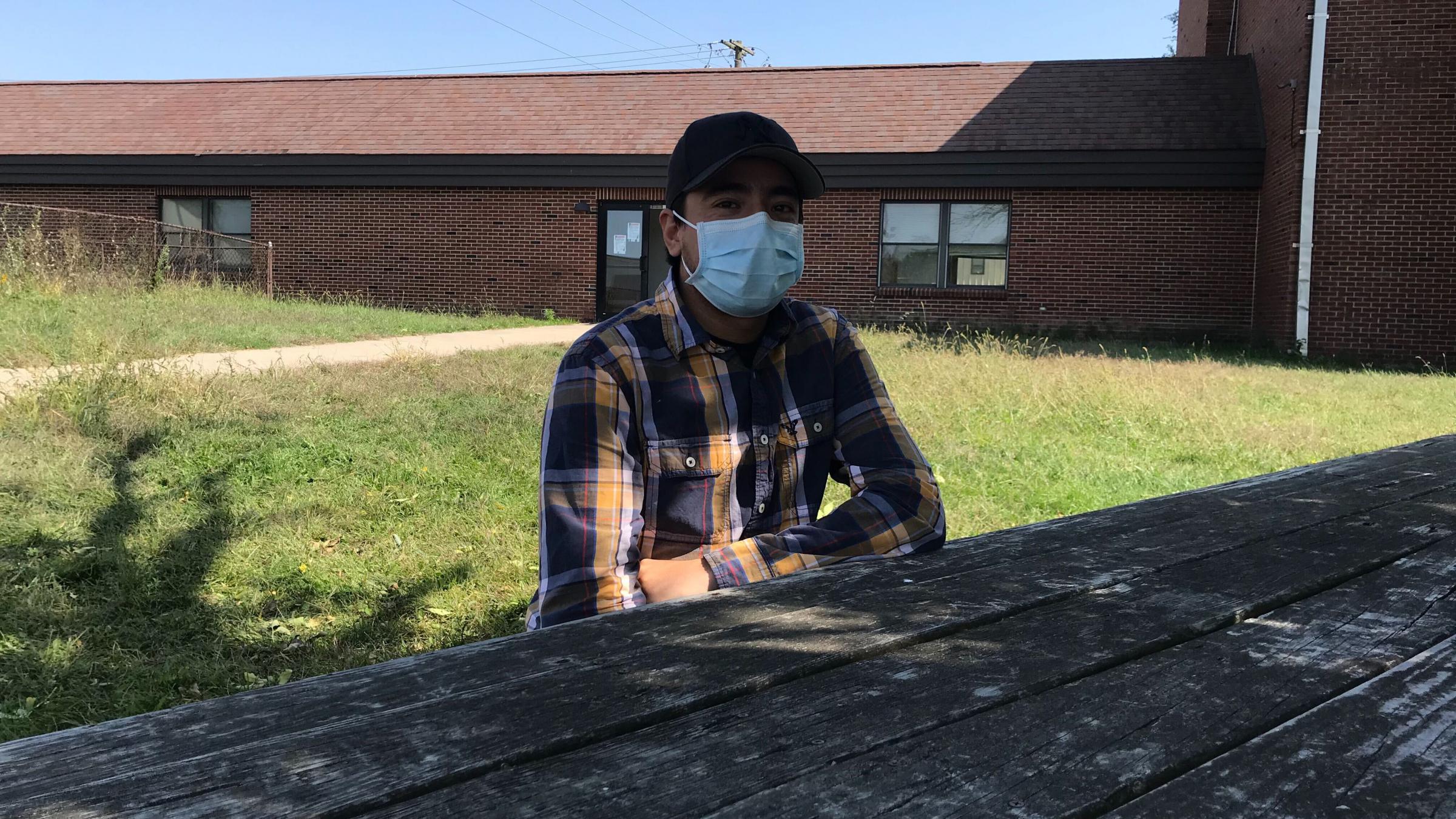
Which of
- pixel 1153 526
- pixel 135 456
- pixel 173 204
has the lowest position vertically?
pixel 135 456

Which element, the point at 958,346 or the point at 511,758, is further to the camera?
the point at 958,346

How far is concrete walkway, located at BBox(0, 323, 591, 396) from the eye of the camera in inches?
283

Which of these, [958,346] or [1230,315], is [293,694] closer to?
[958,346]

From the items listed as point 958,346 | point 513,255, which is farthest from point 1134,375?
point 513,255

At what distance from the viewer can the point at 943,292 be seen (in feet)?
59.1

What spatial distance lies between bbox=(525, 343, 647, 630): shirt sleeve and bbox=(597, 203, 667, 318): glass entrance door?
17036 mm

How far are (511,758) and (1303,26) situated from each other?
16.5 meters

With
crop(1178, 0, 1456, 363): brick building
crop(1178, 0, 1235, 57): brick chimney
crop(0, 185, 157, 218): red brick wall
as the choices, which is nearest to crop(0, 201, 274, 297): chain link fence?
crop(0, 185, 157, 218): red brick wall

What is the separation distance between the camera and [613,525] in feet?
6.55

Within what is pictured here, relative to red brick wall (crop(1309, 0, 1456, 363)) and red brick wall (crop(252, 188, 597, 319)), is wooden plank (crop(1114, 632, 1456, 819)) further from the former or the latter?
red brick wall (crop(252, 188, 597, 319))

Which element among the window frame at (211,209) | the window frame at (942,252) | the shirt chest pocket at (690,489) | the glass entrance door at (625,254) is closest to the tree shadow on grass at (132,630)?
the shirt chest pocket at (690,489)

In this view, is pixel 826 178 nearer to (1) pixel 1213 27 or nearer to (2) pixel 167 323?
(1) pixel 1213 27

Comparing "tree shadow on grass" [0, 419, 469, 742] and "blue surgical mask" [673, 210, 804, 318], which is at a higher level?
"blue surgical mask" [673, 210, 804, 318]

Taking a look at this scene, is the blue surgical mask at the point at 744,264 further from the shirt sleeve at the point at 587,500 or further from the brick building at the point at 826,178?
the brick building at the point at 826,178
